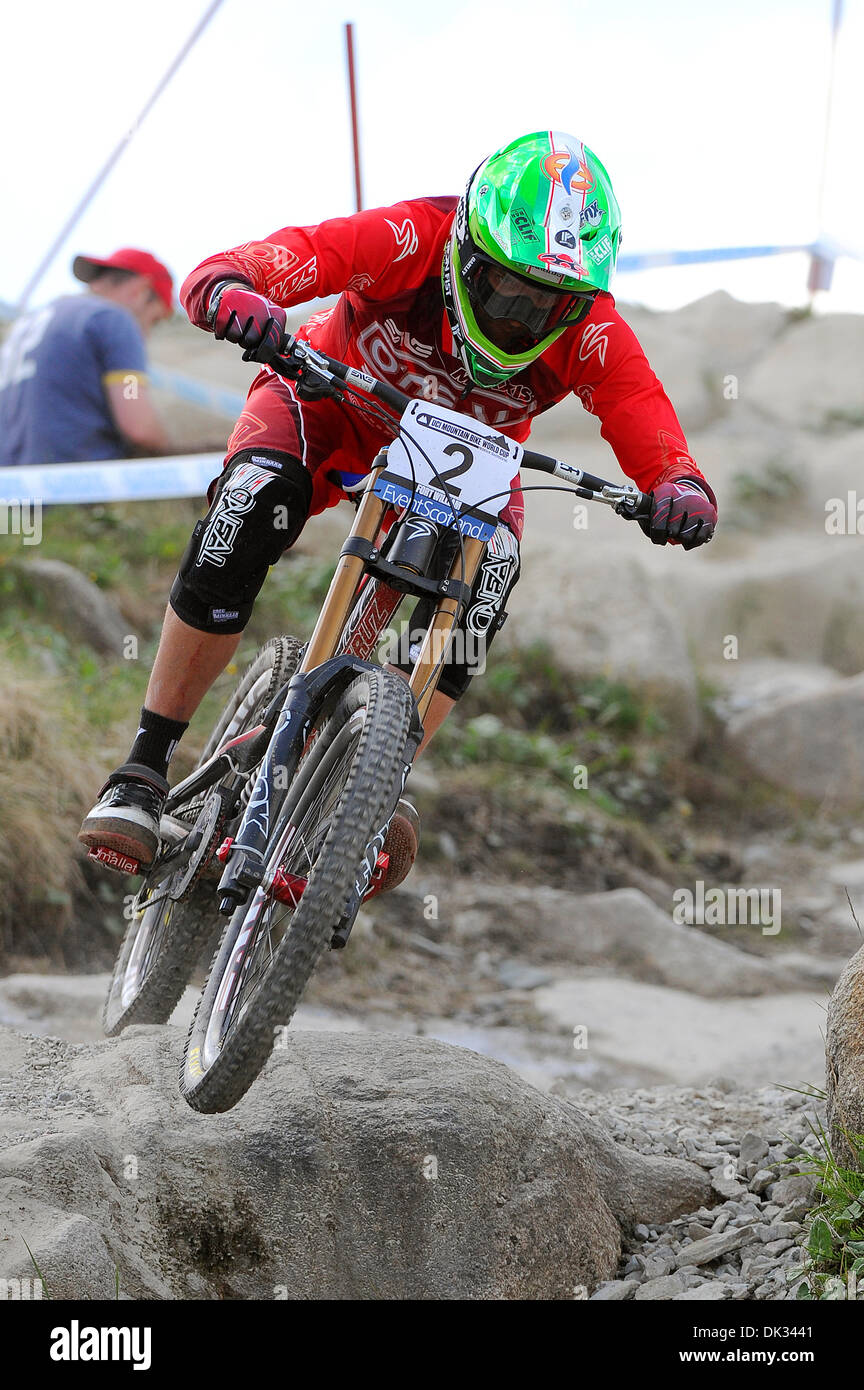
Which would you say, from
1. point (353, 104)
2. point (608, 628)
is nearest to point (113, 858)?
point (353, 104)

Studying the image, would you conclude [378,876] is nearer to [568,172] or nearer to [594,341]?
[594,341]

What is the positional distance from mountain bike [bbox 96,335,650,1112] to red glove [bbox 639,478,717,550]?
0.05 meters

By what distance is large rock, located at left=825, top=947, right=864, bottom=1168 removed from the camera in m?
3.09

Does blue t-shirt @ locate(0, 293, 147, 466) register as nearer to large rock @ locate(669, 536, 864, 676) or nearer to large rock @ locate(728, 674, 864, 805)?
large rock @ locate(728, 674, 864, 805)

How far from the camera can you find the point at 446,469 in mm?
3080

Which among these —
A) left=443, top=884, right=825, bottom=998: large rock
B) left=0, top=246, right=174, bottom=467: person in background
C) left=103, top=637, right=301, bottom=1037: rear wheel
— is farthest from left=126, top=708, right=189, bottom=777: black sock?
left=0, top=246, right=174, bottom=467: person in background

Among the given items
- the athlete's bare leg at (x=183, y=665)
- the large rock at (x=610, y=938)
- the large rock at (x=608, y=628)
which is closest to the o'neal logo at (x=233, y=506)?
the athlete's bare leg at (x=183, y=665)

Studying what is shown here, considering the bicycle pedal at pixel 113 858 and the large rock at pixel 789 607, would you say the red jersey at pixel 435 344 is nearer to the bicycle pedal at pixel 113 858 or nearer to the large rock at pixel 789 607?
the bicycle pedal at pixel 113 858

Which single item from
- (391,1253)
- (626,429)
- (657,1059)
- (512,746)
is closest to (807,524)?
(512,746)

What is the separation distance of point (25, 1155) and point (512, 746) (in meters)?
7.09

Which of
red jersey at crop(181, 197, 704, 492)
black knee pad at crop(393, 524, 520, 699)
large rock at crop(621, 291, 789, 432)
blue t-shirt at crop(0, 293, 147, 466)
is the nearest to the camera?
red jersey at crop(181, 197, 704, 492)

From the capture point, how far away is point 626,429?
3695 millimetres
